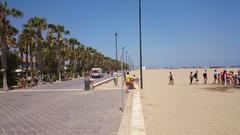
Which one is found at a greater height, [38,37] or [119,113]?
[38,37]

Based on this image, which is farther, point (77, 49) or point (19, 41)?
point (77, 49)

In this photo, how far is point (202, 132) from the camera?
33.8 ft

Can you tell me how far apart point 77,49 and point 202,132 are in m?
104

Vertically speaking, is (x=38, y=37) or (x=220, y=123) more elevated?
(x=38, y=37)

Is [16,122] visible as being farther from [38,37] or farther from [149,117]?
[38,37]

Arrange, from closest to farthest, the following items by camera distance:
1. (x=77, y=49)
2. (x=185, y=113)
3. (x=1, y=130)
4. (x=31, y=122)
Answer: (x=1, y=130) → (x=31, y=122) → (x=185, y=113) → (x=77, y=49)

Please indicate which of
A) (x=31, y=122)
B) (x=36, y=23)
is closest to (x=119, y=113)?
(x=31, y=122)

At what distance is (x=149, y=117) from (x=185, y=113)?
73.5 inches

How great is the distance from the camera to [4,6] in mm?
38844

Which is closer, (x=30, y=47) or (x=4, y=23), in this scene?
(x=4, y=23)

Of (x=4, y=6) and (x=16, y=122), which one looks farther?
(x=4, y=6)

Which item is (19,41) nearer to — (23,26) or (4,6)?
(23,26)

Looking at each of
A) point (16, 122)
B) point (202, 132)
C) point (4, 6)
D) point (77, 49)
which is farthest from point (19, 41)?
point (202, 132)

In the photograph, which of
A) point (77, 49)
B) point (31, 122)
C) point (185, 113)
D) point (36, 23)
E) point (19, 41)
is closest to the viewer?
point (31, 122)
